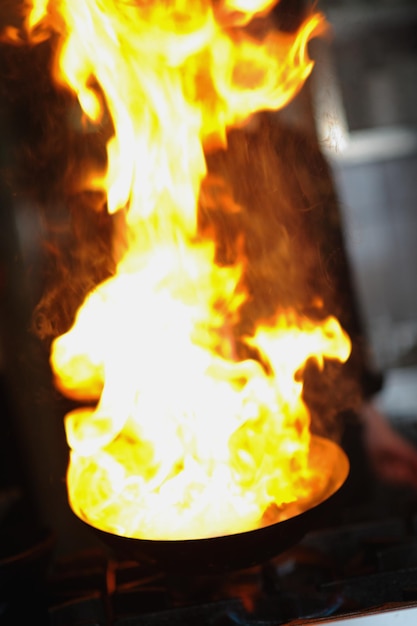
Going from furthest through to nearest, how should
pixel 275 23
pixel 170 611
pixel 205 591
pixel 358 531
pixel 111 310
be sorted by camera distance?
pixel 275 23
pixel 111 310
pixel 358 531
pixel 205 591
pixel 170 611

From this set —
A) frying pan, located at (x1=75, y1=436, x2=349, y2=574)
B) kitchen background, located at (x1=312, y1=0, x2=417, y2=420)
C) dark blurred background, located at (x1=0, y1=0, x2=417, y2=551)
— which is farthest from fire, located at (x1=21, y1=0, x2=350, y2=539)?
kitchen background, located at (x1=312, y1=0, x2=417, y2=420)

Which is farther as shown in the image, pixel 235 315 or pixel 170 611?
pixel 235 315

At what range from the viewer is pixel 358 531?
4.51 ft

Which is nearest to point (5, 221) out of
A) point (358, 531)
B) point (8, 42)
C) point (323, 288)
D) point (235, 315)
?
point (8, 42)

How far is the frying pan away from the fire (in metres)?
0.13

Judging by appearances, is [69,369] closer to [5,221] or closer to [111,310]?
[111,310]

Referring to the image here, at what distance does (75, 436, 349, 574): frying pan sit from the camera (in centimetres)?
102

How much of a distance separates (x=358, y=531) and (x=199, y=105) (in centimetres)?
99

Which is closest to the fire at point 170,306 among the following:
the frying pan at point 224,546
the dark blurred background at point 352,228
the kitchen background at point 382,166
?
the frying pan at point 224,546

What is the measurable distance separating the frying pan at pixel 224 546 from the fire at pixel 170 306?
0.13 metres

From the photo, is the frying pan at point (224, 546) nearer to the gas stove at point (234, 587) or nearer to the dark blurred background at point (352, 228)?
the gas stove at point (234, 587)

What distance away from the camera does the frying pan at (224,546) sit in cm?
102

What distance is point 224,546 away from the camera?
1.02 m

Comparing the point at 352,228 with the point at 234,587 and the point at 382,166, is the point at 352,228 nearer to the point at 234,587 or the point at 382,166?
the point at 382,166
